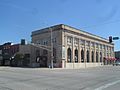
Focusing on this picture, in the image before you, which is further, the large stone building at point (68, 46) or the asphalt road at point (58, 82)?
the large stone building at point (68, 46)

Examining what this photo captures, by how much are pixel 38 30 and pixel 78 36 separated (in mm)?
13583

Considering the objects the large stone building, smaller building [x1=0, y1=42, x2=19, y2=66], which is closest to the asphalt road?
the large stone building

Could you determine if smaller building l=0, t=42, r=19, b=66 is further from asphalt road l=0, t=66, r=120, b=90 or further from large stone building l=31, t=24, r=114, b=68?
asphalt road l=0, t=66, r=120, b=90

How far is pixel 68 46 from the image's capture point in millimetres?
71562

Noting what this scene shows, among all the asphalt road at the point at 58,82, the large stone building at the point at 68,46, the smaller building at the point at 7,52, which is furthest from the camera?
the smaller building at the point at 7,52

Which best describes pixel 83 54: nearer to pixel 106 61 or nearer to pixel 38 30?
pixel 38 30

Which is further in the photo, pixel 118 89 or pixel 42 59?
pixel 42 59

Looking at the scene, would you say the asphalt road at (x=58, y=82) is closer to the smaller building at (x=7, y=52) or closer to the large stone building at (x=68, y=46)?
the large stone building at (x=68, y=46)

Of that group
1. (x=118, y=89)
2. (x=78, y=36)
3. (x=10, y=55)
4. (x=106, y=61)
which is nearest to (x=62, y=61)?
(x=78, y=36)

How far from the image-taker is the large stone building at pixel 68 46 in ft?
226

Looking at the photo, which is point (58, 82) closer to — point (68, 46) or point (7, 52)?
point (68, 46)

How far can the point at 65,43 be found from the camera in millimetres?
70000

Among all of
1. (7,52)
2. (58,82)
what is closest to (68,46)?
(7,52)

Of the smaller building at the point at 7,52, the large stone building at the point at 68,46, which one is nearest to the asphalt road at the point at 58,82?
the large stone building at the point at 68,46
